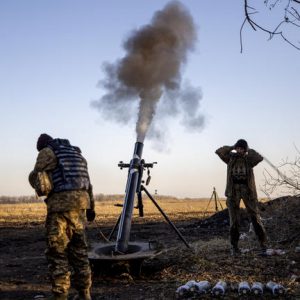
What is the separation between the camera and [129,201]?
27.8 feet

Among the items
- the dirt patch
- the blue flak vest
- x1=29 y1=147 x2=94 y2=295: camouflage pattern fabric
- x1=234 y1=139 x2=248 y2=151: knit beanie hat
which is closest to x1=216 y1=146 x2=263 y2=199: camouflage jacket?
x1=234 y1=139 x2=248 y2=151: knit beanie hat

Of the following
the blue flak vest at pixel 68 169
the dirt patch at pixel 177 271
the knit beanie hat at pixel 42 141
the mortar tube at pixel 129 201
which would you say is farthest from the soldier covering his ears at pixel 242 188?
the knit beanie hat at pixel 42 141

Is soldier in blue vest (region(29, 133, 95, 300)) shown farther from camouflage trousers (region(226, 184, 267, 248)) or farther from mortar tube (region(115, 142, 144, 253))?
camouflage trousers (region(226, 184, 267, 248))

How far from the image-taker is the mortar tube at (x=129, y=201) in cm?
798

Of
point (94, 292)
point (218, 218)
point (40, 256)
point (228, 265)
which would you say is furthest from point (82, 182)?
point (218, 218)

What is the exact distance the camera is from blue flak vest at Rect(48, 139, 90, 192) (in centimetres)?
589

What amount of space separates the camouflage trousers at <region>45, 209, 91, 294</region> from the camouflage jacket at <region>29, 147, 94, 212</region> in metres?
0.09

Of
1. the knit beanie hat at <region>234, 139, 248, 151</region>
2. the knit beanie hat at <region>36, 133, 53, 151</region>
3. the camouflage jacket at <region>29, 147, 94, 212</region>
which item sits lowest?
the camouflage jacket at <region>29, 147, 94, 212</region>

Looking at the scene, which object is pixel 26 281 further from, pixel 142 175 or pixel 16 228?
pixel 16 228

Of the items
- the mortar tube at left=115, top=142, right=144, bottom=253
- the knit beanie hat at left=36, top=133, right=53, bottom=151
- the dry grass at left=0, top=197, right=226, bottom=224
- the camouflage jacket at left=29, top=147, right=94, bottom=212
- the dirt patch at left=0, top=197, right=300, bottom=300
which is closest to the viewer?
the camouflage jacket at left=29, top=147, right=94, bottom=212

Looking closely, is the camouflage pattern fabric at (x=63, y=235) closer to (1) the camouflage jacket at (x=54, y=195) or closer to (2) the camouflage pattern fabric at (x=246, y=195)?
(1) the camouflage jacket at (x=54, y=195)

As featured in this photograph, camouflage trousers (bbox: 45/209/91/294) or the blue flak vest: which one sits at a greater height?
the blue flak vest

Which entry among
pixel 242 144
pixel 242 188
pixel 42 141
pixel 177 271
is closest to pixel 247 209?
pixel 242 188

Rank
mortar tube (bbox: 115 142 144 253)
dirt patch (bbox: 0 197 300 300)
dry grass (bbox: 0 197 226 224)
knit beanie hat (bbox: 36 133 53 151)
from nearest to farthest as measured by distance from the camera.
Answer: knit beanie hat (bbox: 36 133 53 151)
dirt patch (bbox: 0 197 300 300)
mortar tube (bbox: 115 142 144 253)
dry grass (bbox: 0 197 226 224)
